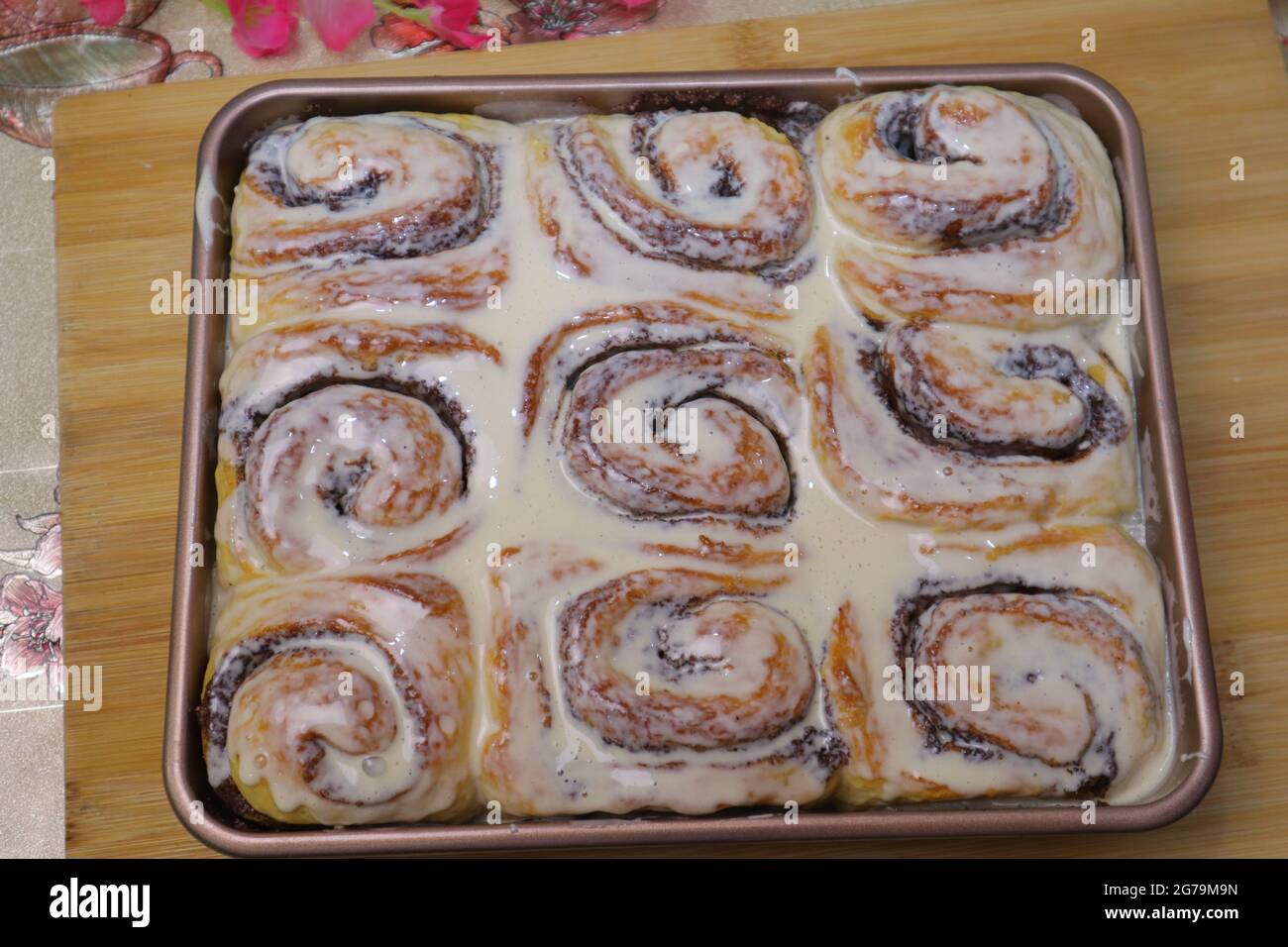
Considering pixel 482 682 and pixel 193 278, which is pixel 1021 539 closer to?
pixel 482 682

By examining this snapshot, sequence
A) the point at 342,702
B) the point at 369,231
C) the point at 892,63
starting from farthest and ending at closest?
the point at 892,63, the point at 369,231, the point at 342,702

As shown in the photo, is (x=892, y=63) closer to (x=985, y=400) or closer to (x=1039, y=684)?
(x=985, y=400)

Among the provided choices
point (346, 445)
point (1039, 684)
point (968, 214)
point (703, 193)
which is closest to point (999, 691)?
point (1039, 684)

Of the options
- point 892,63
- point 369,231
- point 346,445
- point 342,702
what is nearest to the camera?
point 342,702

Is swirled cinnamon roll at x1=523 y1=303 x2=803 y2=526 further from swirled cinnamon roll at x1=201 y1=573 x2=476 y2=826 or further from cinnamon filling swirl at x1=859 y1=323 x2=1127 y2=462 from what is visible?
swirled cinnamon roll at x1=201 y1=573 x2=476 y2=826
